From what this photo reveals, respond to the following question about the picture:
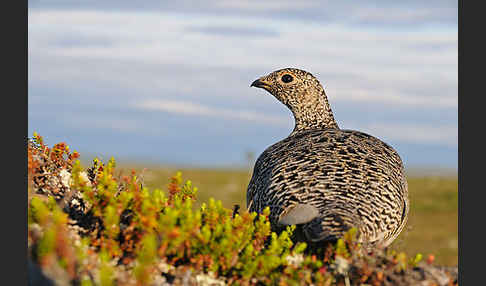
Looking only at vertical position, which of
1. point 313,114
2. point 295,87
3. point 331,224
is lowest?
point 331,224

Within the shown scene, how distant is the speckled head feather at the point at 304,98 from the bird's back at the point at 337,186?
234 centimetres

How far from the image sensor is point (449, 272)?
7555 millimetres

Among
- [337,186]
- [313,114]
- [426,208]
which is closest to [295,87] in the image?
[313,114]

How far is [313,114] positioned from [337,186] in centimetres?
432

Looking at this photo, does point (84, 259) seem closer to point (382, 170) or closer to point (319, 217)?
point (319, 217)

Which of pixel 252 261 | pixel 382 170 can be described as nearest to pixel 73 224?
pixel 252 261

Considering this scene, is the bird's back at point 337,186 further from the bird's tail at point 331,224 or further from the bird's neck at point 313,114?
the bird's neck at point 313,114

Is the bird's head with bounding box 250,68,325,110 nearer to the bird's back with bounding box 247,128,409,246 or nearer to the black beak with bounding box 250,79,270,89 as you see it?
the black beak with bounding box 250,79,270,89

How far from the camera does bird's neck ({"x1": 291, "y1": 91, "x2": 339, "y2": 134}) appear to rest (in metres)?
12.7

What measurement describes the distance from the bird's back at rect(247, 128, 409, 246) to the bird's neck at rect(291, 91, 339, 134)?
231 cm

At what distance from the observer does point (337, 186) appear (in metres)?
8.55

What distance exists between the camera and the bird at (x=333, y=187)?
777cm

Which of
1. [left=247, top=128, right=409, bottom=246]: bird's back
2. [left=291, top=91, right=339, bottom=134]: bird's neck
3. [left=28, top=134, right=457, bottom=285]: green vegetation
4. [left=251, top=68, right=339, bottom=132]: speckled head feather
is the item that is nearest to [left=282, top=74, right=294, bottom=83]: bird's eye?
[left=251, top=68, right=339, bottom=132]: speckled head feather

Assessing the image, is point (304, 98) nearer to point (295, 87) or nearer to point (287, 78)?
point (295, 87)
